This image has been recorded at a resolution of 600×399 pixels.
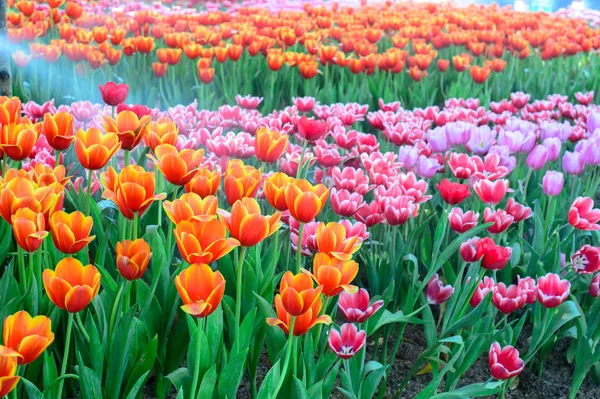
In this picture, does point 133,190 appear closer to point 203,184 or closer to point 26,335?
point 203,184

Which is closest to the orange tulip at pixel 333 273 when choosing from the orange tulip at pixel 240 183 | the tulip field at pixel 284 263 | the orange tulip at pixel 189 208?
the tulip field at pixel 284 263

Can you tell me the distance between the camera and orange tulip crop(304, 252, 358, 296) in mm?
1301

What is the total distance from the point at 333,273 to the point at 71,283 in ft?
1.52

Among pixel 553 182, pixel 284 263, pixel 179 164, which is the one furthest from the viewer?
pixel 553 182

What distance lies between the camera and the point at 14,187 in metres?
1.42

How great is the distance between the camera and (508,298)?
69.3 inches

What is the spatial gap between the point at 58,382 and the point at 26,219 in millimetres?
315

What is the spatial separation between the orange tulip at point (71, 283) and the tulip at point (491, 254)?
3.11 feet

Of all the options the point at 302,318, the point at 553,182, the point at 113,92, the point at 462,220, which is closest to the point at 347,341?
the point at 302,318

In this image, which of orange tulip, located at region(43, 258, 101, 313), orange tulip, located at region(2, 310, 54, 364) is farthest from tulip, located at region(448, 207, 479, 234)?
orange tulip, located at region(2, 310, 54, 364)

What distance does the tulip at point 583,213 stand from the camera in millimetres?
1913

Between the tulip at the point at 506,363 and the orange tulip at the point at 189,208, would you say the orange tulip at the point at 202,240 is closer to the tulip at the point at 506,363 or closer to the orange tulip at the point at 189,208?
the orange tulip at the point at 189,208

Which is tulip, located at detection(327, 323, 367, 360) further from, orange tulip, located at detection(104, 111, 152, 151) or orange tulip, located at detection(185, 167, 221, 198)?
orange tulip, located at detection(104, 111, 152, 151)

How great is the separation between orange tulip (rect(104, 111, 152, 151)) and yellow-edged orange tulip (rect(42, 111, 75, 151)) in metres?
0.09
